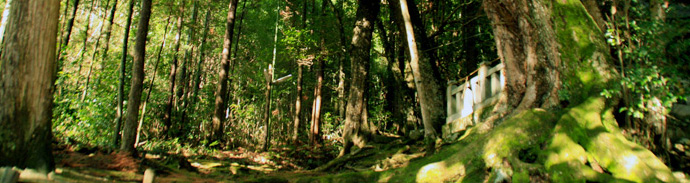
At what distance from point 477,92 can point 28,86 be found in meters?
7.38

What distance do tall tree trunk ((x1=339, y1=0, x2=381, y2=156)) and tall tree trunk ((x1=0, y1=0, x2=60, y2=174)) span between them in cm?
743

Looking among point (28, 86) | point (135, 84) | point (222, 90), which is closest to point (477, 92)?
point (28, 86)

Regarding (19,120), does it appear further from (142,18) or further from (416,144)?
(416,144)

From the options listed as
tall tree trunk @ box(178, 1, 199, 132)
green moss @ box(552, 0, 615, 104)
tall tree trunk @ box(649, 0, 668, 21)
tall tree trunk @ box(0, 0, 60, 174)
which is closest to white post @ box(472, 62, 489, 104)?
green moss @ box(552, 0, 615, 104)

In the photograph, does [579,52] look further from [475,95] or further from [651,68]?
[475,95]

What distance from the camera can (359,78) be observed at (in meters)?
12.5

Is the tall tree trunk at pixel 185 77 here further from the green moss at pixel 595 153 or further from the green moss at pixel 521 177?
the green moss at pixel 595 153

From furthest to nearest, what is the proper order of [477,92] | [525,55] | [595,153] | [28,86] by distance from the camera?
[477,92] → [525,55] → [28,86] → [595,153]

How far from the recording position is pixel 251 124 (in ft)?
63.8

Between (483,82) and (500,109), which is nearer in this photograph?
(500,109)

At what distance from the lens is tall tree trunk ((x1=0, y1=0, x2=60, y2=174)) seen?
195 inches

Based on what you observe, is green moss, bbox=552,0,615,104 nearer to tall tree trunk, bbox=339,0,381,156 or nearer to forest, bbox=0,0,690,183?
forest, bbox=0,0,690,183

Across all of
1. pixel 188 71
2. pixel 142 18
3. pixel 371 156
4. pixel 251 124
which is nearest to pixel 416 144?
pixel 371 156

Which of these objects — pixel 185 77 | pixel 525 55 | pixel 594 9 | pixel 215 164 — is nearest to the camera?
pixel 525 55
